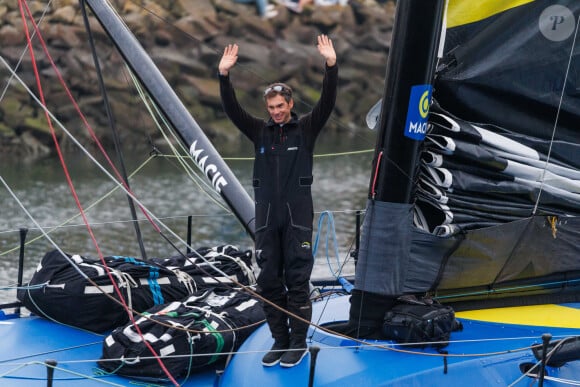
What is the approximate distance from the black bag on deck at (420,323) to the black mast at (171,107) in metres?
2.07

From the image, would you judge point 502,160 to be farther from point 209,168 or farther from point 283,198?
point 209,168

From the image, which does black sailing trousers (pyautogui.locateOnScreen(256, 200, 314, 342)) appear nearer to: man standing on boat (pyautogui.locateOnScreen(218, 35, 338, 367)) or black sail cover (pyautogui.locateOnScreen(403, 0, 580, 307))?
man standing on boat (pyautogui.locateOnScreen(218, 35, 338, 367))

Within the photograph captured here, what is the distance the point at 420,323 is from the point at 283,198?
1.13 meters

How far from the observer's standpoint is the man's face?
5.66 metres

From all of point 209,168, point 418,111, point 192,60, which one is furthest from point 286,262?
point 192,60

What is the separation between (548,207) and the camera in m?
6.34

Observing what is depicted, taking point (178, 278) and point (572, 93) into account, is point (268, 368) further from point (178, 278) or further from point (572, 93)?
point (572, 93)

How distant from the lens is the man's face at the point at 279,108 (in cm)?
566

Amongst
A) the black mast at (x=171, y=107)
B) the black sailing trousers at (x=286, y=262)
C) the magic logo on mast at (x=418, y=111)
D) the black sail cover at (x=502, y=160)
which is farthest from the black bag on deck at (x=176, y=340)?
the magic logo on mast at (x=418, y=111)

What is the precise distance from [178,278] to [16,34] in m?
21.7

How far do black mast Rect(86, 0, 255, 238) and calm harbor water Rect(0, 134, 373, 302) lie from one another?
9.11ft

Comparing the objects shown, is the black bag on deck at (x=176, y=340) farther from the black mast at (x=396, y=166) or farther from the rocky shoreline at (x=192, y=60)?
the rocky shoreline at (x=192, y=60)

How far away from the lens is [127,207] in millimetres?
17453

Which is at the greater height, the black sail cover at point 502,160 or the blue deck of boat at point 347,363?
the black sail cover at point 502,160
